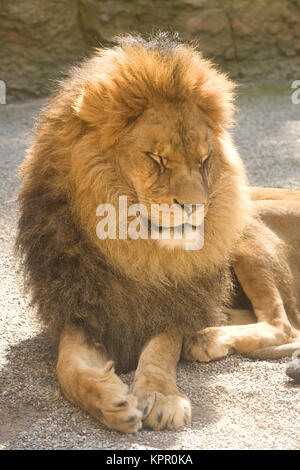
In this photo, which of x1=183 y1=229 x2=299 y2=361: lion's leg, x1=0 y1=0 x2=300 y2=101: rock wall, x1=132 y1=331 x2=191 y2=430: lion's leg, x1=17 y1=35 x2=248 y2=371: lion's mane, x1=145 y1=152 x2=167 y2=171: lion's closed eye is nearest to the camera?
x1=132 y1=331 x2=191 y2=430: lion's leg

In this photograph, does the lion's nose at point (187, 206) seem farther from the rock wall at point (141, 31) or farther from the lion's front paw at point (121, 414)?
the rock wall at point (141, 31)

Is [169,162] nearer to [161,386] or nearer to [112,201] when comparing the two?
[112,201]

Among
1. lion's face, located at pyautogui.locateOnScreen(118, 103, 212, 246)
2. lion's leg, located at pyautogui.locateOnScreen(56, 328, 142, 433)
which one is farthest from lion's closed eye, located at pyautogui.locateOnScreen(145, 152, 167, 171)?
lion's leg, located at pyautogui.locateOnScreen(56, 328, 142, 433)

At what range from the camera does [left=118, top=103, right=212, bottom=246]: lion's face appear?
239 cm

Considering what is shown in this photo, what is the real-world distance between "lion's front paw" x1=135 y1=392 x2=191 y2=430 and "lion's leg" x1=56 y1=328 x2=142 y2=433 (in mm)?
65

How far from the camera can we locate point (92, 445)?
2.17 metres

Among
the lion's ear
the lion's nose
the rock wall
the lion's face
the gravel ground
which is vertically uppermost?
the rock wall

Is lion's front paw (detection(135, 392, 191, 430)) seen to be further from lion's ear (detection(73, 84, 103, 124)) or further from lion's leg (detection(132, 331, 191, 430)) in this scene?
lion's ear (detection(73, 84, 103, 124))

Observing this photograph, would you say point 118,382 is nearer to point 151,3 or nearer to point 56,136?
point 56,136

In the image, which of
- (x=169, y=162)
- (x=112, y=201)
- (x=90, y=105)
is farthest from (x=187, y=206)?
(x=90, y=105)

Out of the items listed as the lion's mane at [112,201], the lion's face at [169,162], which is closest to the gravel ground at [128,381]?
the lion's mane at [112,201]

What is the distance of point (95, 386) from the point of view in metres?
2.28

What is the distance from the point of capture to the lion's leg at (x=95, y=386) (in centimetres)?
221

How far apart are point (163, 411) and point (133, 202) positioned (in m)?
0.70
